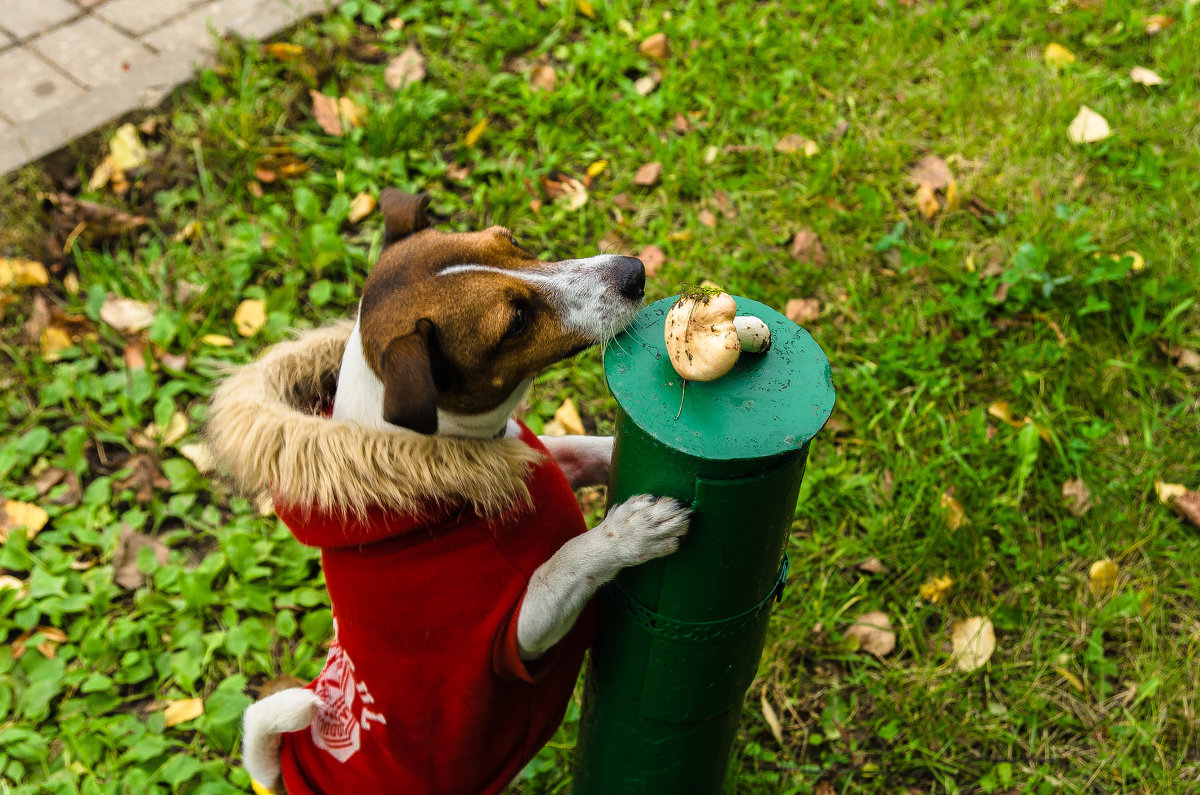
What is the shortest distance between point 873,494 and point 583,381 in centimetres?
117

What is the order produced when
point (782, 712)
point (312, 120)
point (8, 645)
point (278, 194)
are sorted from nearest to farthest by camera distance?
point (782, 712) < point (8, 645) < point (278, 194) < point (312, 120)

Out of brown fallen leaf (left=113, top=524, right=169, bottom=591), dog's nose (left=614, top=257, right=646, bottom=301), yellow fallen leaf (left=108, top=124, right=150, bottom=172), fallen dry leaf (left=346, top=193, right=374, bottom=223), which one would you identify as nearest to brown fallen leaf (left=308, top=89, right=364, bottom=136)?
fallen dry leaf (left=346, top=193, right=374, bottom=223)

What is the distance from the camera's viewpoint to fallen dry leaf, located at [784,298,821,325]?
3697mm

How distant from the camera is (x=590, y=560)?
71.6 inches

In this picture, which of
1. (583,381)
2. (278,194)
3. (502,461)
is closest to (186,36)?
(278,194)

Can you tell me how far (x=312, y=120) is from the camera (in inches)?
179

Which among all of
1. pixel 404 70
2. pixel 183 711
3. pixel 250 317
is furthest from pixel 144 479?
pixel 404 70

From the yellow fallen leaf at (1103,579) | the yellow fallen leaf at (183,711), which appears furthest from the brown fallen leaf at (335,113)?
the yellow fallen leaf at (1103,579)

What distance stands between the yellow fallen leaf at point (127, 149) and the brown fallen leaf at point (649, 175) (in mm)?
2318

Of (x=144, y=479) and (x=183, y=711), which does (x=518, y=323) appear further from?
(x=144, y=479)

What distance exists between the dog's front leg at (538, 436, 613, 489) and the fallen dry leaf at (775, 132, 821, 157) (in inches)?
90.1

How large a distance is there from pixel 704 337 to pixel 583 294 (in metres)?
0.56

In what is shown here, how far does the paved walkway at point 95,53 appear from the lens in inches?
173

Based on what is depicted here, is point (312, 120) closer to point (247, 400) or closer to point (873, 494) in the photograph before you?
point (247, 400)
